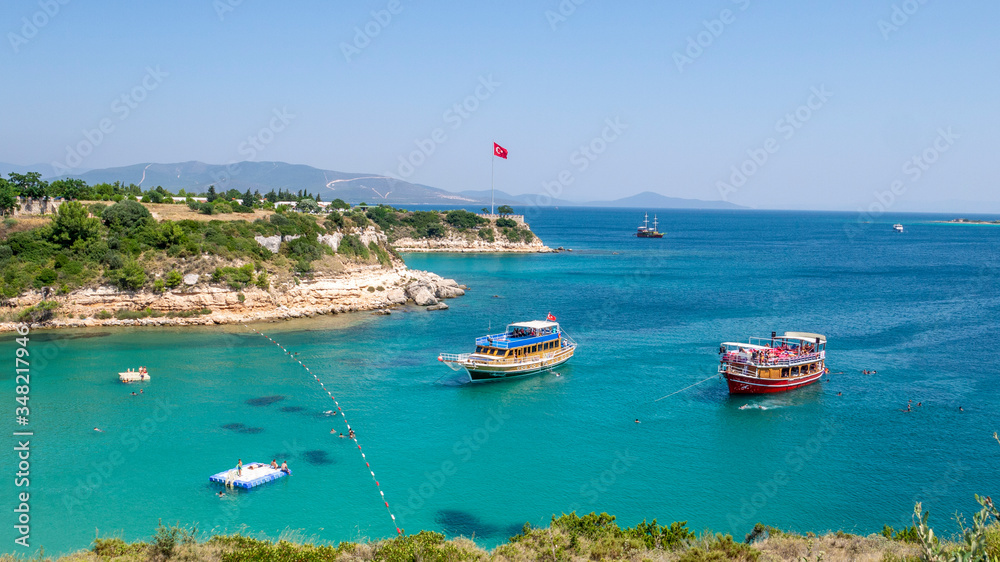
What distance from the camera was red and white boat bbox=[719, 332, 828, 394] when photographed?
3850cm

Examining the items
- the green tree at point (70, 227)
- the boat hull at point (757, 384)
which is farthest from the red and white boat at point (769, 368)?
the green tree at point (70, 227)

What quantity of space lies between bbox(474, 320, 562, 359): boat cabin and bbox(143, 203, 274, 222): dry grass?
116 ft

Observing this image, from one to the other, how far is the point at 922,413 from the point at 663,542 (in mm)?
24036

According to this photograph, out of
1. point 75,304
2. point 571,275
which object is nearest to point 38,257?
point 75,304

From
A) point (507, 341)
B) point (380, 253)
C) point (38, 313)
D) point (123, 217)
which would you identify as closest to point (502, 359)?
point (507, 341)

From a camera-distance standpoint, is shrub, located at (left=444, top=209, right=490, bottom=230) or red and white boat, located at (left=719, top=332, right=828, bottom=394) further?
shrub, located at (left=444, top=209, right=490, bottom=230)

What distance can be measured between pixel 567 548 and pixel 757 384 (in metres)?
24.6

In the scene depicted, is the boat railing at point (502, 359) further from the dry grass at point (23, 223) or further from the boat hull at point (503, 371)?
the dry grass at point (23, 223)

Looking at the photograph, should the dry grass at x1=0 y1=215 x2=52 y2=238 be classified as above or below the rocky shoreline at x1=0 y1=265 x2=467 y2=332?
above

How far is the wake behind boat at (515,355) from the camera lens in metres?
41.3

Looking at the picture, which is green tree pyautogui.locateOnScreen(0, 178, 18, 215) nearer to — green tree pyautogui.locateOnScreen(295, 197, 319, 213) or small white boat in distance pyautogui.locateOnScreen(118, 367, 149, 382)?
green tree pyautogui.locateOnScreen(295, 197, 319, 213)

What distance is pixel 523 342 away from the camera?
43.0 meters

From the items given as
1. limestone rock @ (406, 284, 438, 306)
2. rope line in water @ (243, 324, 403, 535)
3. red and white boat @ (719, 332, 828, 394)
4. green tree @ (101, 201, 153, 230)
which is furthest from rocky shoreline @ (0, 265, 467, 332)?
red and white boat @ (719, 332, 828, 394)

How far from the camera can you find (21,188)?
62.1 m
